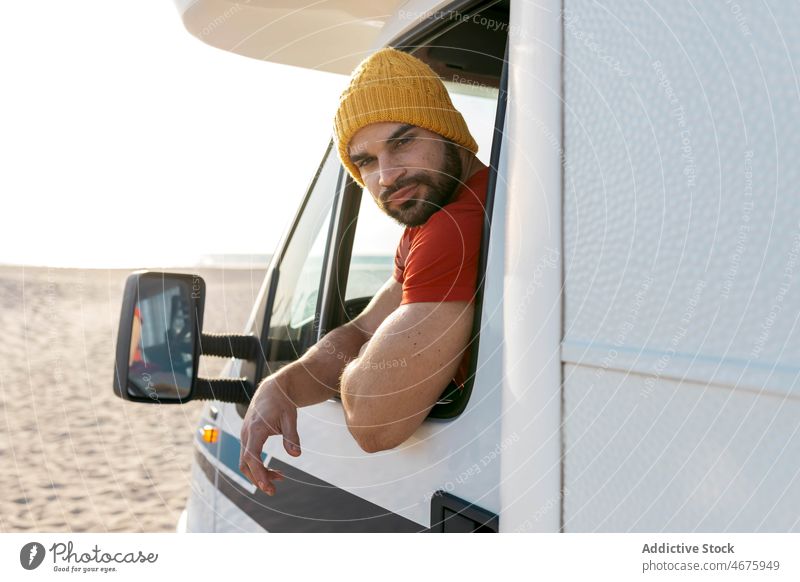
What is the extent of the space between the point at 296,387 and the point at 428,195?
59 cm

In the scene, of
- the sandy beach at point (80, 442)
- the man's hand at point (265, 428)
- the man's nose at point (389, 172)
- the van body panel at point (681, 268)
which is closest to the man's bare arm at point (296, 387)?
the man's hand at point (265, 428)

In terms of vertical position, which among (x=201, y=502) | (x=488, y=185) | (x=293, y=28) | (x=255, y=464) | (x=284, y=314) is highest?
(x=293, y=28)

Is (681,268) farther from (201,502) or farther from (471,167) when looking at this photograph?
(201,502)

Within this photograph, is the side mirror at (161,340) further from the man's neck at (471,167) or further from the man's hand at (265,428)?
the man's neck at (471,167)

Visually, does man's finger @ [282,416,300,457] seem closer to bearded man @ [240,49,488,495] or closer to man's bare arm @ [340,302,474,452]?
bearded man @ [240,49,488,495]

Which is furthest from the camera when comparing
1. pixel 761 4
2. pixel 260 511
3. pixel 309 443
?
pixel 260 511

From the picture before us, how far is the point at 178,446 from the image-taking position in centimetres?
928

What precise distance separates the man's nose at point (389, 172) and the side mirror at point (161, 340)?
0.54m

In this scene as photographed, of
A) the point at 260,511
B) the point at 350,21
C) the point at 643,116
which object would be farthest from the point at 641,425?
the point at 350,21

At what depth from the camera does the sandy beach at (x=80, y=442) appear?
6.36 m

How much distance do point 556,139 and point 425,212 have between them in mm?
661

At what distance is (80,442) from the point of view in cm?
942

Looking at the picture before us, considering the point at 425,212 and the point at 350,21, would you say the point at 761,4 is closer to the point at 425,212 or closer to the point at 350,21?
the point at 425,212

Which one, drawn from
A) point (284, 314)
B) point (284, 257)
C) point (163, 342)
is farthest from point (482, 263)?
point (284, 257)
